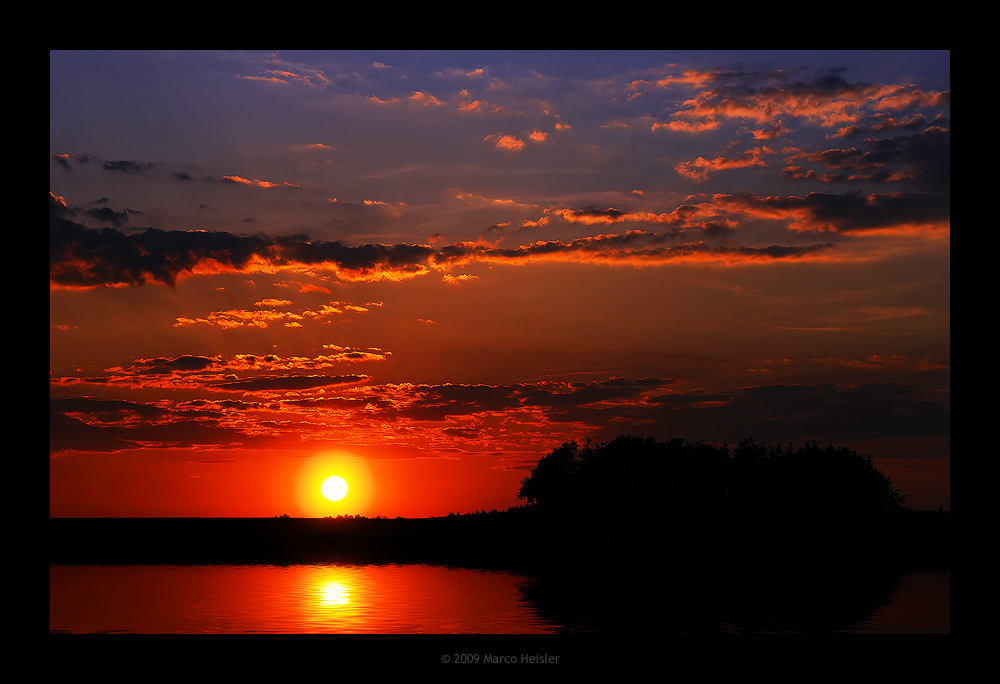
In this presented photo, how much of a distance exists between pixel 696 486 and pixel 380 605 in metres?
46.4

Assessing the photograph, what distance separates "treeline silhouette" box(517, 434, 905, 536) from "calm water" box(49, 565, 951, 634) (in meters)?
27.8

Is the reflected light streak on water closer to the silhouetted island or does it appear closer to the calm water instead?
the calm water

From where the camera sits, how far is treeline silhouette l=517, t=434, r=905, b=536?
209 feet

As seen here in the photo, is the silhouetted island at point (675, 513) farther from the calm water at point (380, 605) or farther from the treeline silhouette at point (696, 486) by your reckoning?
the calm water at point (380, 605)

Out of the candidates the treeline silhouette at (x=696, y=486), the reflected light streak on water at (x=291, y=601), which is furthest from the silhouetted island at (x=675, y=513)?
the reflected light streak on water at (x=291, y=601)

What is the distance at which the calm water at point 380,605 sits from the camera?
19.5 meters

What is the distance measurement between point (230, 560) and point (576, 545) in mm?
23214

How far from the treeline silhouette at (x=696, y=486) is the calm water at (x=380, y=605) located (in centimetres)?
2781

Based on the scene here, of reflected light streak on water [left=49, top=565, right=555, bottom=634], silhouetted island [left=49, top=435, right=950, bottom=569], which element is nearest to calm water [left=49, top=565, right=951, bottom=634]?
reflected light streak on water [left=49, top=565, right=555, bottom=634]

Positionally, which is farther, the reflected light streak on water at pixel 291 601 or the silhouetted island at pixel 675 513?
the silhouetted island at pixel 675 513

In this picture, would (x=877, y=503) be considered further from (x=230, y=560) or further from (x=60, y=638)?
(x=60, y=638)

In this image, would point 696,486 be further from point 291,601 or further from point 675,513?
point 291,601

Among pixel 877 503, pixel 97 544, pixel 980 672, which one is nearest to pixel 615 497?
pixel 877 503
